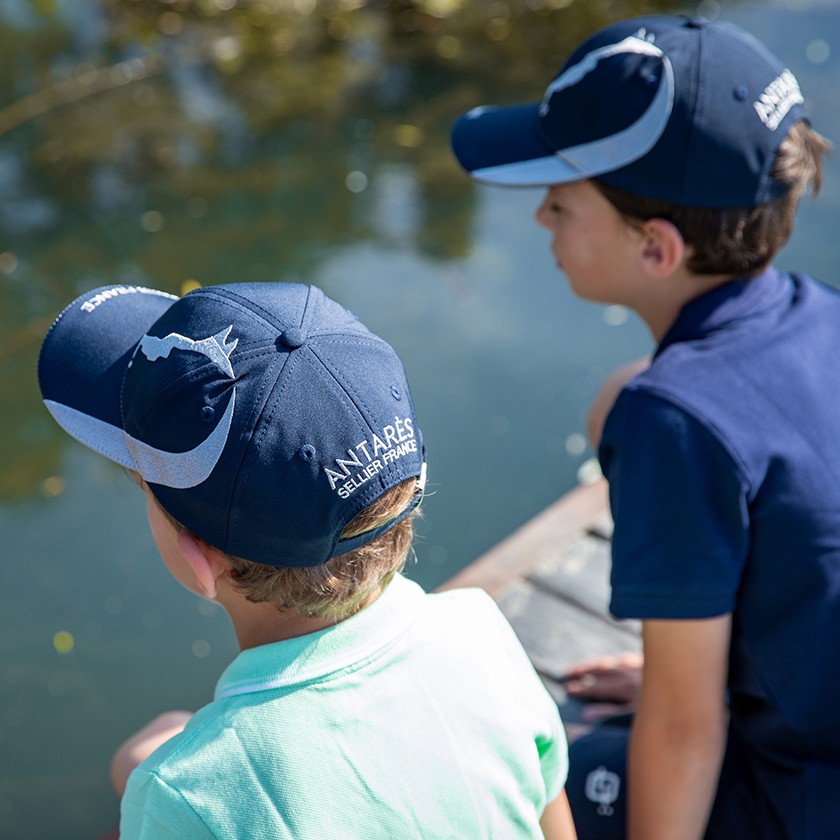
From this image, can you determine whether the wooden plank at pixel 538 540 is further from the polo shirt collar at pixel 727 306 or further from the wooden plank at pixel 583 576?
the polo shirt collar at pixel 727 306

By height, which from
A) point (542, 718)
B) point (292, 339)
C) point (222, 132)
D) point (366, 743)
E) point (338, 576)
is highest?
point (292, 339)

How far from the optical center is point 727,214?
161cm

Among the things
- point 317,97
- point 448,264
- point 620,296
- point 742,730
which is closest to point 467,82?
point 317,97

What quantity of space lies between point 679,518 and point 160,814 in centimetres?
73

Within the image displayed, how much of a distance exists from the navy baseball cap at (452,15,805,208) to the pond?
3.46 ft

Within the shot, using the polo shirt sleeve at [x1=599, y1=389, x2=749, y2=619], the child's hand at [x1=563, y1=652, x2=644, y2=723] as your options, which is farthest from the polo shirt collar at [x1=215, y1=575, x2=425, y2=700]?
the child's hand at [x1=563, y1=652, x2=644, y2=723]

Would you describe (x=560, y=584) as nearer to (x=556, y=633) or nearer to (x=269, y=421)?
(x=556, y=633)

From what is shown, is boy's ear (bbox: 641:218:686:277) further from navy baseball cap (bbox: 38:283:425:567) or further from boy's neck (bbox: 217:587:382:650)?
boy's neck (bbox: 217:587:382:650)

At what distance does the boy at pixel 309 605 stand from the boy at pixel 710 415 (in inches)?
13.5

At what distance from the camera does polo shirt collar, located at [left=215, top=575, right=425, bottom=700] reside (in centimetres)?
109

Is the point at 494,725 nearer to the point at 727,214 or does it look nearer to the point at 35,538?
the point at 727,214

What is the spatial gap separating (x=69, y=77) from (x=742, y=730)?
4.34m

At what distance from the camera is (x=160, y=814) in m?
1.01

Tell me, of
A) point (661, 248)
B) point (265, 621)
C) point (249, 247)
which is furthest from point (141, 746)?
point (249, 247)
